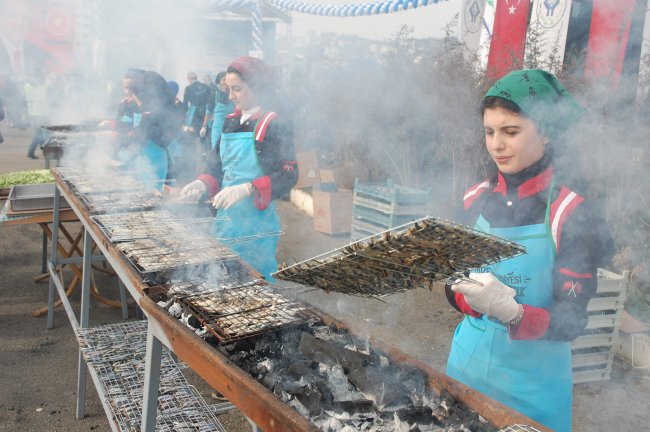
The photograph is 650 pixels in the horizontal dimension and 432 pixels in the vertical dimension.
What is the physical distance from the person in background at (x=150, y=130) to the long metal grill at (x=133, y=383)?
2800 mm

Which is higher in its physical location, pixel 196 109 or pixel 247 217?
pixel 196 109

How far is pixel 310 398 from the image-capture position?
1726mm

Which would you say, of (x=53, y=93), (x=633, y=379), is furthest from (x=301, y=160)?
(x=53, y=93)

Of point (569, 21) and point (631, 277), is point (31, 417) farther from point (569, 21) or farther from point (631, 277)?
point (569, 21)

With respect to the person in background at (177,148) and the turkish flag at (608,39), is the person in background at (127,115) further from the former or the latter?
the turkish flag at (608,39)

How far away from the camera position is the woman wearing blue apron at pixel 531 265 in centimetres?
174

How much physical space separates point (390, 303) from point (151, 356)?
3.69 metres

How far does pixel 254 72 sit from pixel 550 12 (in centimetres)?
380

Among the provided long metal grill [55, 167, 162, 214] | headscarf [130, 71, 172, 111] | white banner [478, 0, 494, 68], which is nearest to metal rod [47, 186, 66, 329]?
long metal grill [55, 167, 162, 214]

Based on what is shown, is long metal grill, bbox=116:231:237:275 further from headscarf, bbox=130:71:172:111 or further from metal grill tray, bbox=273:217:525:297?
headscarf, bbox=130:71:172:111

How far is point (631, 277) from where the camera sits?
15.8 feet

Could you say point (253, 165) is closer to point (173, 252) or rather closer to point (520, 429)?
point (173, 252)

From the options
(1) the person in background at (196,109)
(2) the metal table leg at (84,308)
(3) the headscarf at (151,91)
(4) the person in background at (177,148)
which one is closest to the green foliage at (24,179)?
(3) the headscarf at (151,91)

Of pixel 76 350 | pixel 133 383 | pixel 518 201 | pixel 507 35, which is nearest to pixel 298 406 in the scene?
pixel 518 201
